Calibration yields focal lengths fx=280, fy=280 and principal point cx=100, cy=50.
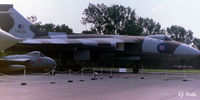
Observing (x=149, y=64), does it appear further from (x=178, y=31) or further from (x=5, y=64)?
(x=178, y=31)

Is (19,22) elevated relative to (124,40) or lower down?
elevated

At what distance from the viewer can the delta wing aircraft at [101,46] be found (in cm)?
2241

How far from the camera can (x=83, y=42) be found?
23.2m

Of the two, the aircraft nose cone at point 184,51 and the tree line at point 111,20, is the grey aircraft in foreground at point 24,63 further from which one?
the tree line at point 111,20

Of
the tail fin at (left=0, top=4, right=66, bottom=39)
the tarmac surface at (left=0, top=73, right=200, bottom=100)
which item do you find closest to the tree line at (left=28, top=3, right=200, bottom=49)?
the tail fin at (left=0, top=4, right=66, bottom=39)

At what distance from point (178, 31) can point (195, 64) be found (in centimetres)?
3074

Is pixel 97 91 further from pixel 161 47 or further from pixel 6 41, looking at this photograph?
pixel 161 47

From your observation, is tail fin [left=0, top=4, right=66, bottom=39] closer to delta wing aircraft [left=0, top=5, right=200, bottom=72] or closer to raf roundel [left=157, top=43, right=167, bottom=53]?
delta wing aircraft [left=0, top=5, right=200, bottom=72]

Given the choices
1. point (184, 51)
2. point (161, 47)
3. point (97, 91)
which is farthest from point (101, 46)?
point (97, 91)

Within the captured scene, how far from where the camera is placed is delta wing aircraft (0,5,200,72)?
73.5 feet

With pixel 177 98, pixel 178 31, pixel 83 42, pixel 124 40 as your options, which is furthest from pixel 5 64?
pixel 178 31

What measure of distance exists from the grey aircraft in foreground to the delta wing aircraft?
11.2ft

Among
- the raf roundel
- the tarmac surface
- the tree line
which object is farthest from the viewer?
the tree line

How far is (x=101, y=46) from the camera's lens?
23.5m
